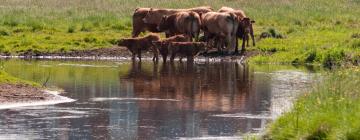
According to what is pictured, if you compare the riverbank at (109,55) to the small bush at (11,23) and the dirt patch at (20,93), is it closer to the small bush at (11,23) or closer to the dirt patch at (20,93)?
the small bush at (11,23)

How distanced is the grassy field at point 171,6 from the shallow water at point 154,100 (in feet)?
9.68

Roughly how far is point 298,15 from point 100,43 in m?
13.1

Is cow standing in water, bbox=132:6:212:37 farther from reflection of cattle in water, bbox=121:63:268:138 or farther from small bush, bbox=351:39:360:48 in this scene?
small bush, bbox=351:39:360:48

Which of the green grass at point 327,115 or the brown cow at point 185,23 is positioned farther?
the brown cow at point 185,23

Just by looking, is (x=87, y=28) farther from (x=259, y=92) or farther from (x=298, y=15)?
(x=259, y=92)

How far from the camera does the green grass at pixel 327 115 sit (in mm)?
14664

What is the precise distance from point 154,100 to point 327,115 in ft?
24.8

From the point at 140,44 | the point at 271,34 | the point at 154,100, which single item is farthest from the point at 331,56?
the point at 154,100

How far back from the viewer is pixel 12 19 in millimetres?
44125

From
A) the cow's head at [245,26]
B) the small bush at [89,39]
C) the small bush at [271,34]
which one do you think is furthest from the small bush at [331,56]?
the small bush at [89,39]

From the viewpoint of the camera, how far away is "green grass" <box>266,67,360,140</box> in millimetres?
14664

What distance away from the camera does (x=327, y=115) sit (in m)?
15.4

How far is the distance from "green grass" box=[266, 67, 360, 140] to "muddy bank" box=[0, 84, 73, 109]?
19.8 ft

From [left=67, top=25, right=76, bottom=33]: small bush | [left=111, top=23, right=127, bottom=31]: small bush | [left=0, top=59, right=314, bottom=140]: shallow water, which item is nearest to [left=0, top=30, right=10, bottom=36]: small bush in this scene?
[left=67, top=25, right=76, bottom=33]: small bush
